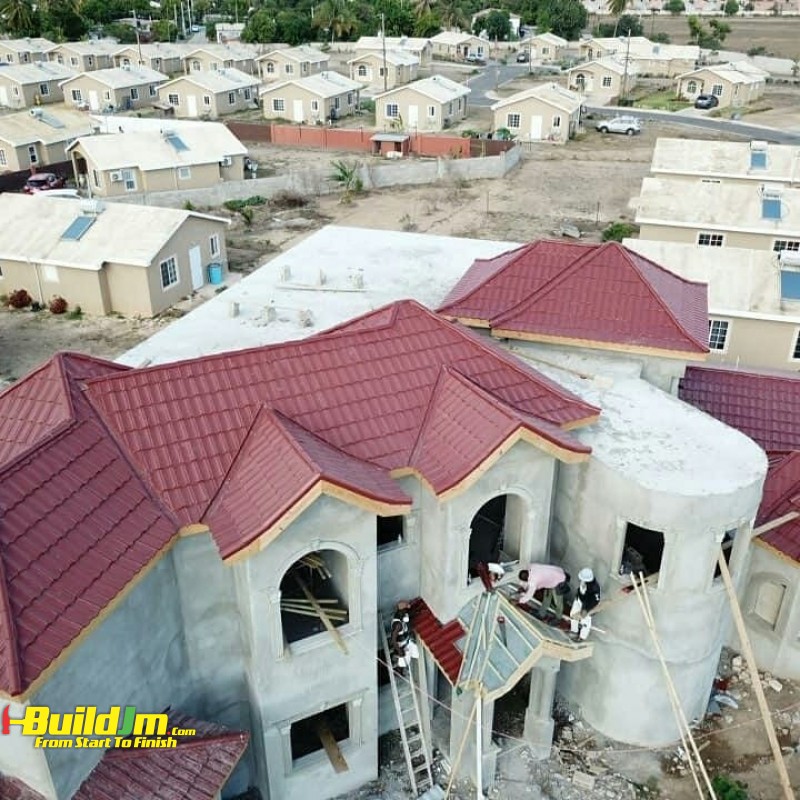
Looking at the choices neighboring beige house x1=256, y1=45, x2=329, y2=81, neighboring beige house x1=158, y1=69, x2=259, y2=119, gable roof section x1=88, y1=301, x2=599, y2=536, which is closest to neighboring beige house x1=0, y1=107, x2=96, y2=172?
neighboring beige house x1=158, y1=69, x2=259, y2=119

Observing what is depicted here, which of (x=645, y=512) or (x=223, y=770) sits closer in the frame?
(x=223, y=770)

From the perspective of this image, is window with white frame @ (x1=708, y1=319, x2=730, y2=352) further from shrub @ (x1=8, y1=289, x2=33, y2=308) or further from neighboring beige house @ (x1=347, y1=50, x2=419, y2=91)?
neighboring beige house @ (x1=347, y1=50, x2=419, y2=91)

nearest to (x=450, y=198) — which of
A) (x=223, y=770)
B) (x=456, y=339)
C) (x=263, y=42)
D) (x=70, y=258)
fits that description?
(x=70, y=258)

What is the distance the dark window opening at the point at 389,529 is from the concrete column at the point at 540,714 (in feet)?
13.4

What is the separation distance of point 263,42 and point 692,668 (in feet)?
424

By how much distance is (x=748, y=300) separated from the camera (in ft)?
96.8

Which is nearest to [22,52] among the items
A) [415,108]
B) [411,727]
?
[415,108]

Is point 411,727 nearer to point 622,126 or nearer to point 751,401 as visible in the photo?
point 751,401

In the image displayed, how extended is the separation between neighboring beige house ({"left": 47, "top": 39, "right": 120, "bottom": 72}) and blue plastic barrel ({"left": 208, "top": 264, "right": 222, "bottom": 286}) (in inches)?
3011

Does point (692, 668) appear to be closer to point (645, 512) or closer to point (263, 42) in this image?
point (645, 512)

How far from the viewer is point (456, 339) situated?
55.4 ft

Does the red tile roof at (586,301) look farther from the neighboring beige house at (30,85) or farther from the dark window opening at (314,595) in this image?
the neighboring beige house at (30,85)

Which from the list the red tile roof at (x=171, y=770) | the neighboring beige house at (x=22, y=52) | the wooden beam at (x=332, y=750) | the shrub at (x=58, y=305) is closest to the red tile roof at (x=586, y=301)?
the wooden beam at (x=332, y=750)

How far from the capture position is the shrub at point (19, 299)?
→ 130 ft
